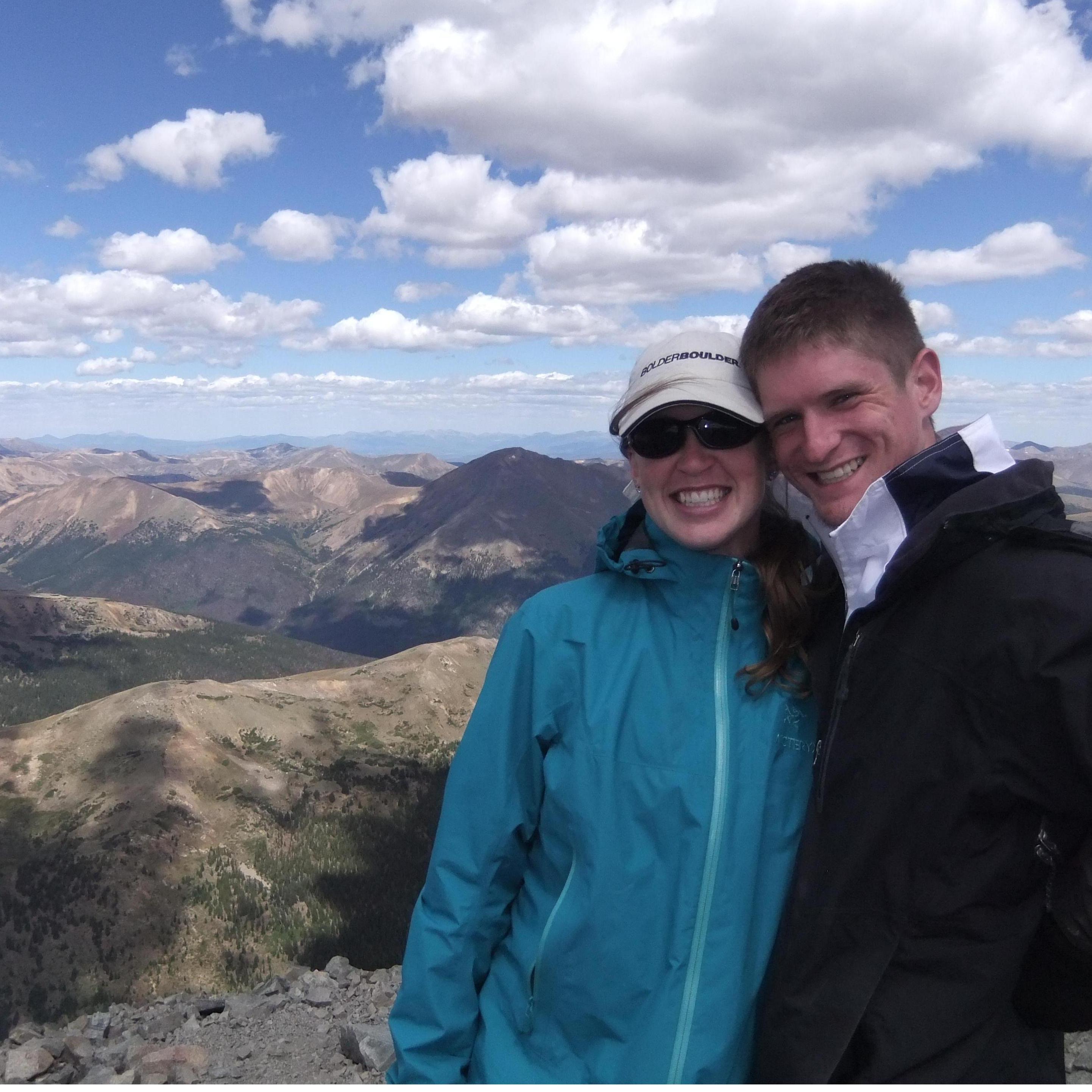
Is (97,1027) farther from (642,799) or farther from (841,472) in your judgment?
(841,472)

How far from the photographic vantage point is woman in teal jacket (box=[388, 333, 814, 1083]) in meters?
4.46

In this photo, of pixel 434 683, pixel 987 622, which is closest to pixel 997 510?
pixel 987 622

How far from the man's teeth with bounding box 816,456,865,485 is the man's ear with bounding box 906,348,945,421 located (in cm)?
40

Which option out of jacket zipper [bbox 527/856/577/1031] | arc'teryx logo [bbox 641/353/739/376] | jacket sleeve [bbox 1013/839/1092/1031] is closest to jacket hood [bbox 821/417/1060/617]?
arc'teryx logo [bbox 641/353/739/376]

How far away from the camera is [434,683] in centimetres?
15212

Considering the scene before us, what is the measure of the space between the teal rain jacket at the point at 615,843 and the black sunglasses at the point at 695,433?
0.52 m

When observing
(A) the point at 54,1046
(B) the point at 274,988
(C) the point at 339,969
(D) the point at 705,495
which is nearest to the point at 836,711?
(D) the point at 705,495

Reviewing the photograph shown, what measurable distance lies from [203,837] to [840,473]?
117409 millimetres

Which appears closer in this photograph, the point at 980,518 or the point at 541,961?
the point at 980,518

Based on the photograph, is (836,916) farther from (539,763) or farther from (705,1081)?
(539,763)

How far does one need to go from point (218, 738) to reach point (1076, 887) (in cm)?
12787

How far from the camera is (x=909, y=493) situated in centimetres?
409

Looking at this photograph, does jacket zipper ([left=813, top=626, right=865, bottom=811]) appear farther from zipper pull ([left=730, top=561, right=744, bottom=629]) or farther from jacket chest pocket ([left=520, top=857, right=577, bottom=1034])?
jacket chest pocket ([left=520, top=857, right=577, bottom=1034])

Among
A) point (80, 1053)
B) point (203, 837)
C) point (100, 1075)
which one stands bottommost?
point (203, 837)
